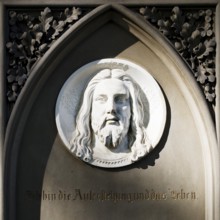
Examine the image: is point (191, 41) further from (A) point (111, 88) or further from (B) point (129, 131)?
(B) point (129, 131)

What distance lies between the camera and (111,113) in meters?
8.94

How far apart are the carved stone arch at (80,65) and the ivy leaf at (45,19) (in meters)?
0.16

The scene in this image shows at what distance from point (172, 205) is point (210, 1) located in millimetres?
1741

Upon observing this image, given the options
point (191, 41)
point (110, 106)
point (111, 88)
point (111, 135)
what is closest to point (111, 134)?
point (111, 135)

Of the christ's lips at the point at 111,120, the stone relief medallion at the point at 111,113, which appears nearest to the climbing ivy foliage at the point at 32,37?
the stone relief medallion at the point at 111,113

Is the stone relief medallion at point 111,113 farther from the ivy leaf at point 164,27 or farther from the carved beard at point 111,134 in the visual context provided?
the ivy leaf at point 164,27

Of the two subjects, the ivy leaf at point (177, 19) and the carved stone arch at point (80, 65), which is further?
the ivy leaf at point (177, 19)

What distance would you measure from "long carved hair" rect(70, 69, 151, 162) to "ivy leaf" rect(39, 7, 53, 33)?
1.90ft

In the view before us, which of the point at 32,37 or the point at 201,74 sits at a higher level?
the point at 32,37

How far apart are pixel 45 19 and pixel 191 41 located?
1238 mm

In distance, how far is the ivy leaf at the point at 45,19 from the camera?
9.06 metres

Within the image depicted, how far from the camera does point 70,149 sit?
8.93 metres

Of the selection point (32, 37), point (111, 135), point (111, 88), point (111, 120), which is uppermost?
point (32, 37)

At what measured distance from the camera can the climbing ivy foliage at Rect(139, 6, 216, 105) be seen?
9047 millimetres
